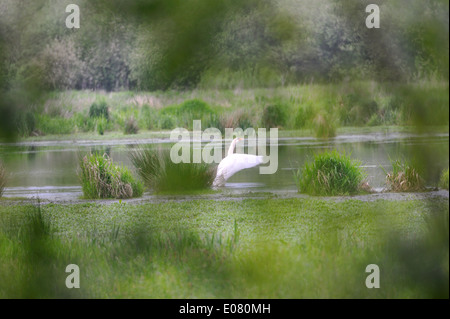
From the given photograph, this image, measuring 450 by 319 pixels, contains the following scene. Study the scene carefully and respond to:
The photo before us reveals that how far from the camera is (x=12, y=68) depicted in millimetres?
4066

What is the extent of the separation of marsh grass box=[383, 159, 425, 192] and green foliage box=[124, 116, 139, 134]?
2.07m

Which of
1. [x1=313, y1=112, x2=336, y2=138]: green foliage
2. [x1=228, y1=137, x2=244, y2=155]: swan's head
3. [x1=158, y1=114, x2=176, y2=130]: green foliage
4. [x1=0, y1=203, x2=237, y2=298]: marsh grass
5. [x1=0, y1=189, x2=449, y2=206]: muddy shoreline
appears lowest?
[x1=0, y1=203, x2=237, y2=298]: marsh grass

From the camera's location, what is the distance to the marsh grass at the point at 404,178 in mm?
4012

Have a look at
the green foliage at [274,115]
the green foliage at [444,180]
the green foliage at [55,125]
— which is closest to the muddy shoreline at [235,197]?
the green foliage at [444,180]

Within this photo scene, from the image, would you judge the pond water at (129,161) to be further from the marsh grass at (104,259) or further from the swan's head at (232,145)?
the marsh grass at (104,259)

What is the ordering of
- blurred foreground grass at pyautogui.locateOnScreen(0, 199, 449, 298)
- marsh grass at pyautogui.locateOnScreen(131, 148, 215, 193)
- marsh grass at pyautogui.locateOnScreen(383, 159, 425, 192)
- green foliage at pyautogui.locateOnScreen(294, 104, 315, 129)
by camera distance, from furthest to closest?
1. green foliage at pyautogui.locateOnScreen(294, 104, 315, 129)
2. marsh grass at pyautogui.locateOnScreen(131, 148, 215, 193)
3. marsh grass at pyautogui.locateOnScreen(383, 159, 425, 192)
4. blurred foreground grass at pyautogui.locateOnScreen(0, 199, 449, 298)

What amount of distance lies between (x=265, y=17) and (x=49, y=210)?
2120 millimetres

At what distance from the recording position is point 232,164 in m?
4.70

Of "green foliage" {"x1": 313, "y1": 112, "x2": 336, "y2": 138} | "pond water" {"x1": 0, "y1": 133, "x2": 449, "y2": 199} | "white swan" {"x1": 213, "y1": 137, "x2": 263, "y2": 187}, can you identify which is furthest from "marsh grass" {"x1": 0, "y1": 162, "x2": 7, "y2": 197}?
"green foliage" {"x1": 313, "y1": 112, "x2": 336, "y2": 138}

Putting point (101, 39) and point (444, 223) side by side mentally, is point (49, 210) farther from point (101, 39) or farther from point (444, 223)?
point (444, 223)

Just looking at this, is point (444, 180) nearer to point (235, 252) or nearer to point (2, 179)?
point (235, 252)

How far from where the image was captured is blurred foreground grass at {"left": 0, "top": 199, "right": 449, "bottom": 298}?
126 inches

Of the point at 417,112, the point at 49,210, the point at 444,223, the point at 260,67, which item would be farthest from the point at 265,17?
the point at 49,210

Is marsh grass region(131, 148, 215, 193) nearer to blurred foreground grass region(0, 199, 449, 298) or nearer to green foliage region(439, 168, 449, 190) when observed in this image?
blurred foreground grass region(0, 199, 449, 298)
